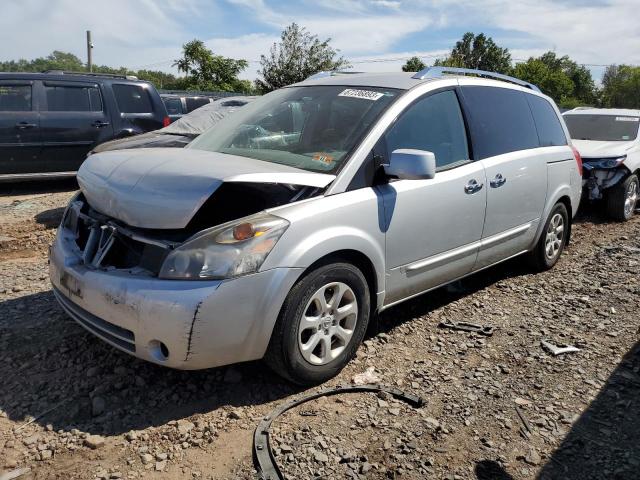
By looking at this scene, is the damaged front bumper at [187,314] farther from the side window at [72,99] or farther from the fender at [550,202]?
the side window at [72,99]

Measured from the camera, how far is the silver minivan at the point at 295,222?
9.18 ft

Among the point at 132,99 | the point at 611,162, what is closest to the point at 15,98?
the point at 132,99

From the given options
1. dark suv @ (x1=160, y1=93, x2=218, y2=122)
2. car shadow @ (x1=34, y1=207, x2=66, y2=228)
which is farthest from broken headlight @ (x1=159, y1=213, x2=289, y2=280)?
dark suv @ (x1=160, y1=93, x2=218, y2=122)

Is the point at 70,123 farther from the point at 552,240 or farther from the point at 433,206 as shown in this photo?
the point at 552,240

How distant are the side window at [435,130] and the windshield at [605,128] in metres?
6.08

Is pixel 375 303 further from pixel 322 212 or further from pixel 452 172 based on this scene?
pixel 452 172

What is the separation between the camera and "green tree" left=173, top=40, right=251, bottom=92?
38.5m

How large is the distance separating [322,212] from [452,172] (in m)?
1.28

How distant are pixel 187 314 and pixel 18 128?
7166 millimetres

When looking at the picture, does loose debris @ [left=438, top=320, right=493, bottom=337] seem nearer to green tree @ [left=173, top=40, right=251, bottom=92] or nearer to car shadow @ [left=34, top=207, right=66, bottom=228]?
car shadow @ [left=34, top=207, right=66, bottom=228]

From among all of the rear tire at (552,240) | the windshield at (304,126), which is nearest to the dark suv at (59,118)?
the windshield at (304,126)

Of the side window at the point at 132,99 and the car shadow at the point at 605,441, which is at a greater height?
the side window at the point at 132,99

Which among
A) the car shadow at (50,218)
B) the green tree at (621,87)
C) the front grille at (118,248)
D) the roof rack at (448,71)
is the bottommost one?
the car shadow at (50,218)

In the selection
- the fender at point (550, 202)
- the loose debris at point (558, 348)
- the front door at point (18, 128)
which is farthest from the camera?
the front door at point (18, 128)
